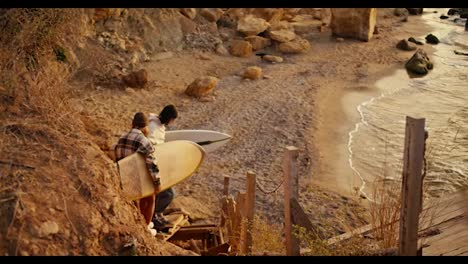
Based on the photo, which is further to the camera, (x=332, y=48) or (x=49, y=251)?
(x=332, y=48)

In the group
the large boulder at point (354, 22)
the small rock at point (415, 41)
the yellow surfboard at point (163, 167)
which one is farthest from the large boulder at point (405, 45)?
the yellow surfboard at point (163, 167)

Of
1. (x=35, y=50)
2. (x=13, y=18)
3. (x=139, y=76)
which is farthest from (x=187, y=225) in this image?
(x=139, y=76)

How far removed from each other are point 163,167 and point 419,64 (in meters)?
13.3

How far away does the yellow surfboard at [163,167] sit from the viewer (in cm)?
669

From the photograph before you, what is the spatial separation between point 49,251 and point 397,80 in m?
15.4

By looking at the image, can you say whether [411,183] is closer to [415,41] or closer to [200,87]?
[200,87]

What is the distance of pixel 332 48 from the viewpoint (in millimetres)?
21391

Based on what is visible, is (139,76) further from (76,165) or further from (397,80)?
(76,165)

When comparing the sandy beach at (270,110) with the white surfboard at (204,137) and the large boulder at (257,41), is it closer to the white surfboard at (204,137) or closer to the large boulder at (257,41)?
the white surfboard at (204,137)

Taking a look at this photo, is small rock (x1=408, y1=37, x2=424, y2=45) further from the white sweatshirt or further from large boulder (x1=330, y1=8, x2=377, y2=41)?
the white sweatshirt

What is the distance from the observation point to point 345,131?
44.1 ft

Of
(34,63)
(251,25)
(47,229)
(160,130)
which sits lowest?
(251,25)

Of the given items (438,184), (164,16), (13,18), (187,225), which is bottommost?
(438,184)

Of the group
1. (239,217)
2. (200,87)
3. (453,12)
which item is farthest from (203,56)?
(453,12)
